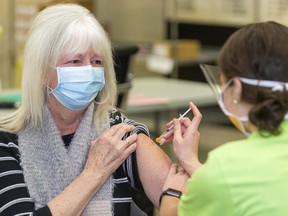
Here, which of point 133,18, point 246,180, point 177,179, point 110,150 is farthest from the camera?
point 133,18

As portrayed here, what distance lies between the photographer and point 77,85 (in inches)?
88.7

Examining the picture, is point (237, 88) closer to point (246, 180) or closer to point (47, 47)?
point (246, 180)

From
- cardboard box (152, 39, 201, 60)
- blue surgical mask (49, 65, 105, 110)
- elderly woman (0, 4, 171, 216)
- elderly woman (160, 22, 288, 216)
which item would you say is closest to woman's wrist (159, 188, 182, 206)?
elderly woman (0, 4, 171, 216)

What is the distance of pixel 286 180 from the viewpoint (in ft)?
5.22

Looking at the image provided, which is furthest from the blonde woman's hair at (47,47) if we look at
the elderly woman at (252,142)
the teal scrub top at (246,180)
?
the teal scrub top at (246,180)

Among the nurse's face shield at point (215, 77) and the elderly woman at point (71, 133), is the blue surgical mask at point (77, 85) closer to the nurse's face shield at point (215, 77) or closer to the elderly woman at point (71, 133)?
the elderly woman at point (71, 133)

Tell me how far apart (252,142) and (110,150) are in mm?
671

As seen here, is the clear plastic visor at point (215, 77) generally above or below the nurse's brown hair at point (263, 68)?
below

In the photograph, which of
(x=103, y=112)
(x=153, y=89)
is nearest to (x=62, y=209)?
(x=103, y=112)

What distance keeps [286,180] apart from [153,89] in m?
3.26

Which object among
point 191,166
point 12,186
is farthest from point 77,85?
point 191,166

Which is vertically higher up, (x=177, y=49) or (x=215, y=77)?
(x=215, y=77)

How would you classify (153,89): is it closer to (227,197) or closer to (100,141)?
(100,141)

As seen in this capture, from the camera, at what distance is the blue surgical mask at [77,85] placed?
2238mm
